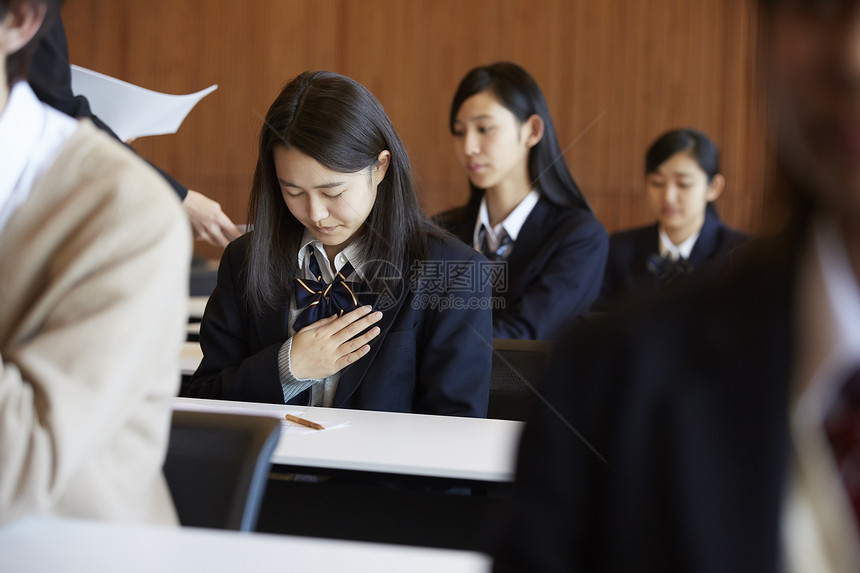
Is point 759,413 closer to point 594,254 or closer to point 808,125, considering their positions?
point 808,125

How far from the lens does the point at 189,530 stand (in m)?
0.85

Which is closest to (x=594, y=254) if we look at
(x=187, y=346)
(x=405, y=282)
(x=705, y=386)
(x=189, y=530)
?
(x=405, y=282)

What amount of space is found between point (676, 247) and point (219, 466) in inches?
110

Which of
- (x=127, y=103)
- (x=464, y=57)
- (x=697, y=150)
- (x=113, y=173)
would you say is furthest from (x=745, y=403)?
(x=464, y=57)

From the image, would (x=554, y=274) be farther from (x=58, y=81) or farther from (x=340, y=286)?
(x=58, y=81)

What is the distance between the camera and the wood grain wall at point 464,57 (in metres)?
4.16

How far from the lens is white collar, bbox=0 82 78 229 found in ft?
2.90

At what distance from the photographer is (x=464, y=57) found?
15.2 feet

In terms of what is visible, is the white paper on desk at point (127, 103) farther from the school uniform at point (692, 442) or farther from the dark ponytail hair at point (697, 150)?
the dark ponytail hair at point (697, 150)

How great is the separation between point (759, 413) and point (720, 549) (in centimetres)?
7

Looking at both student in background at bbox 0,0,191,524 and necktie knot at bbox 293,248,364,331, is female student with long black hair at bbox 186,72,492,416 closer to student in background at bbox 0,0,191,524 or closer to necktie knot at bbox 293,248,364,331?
necktie knot at bbox 293,248,364,331

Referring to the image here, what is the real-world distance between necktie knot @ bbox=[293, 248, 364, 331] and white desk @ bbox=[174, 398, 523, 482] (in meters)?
0.21

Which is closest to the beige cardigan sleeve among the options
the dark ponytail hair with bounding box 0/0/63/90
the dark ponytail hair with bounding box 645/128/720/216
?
the dark ponytail hair with bounding box 0/0/63/90

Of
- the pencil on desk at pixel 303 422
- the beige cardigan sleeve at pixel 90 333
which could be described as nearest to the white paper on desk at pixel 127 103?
the pencil on desk at pixel 303 422
